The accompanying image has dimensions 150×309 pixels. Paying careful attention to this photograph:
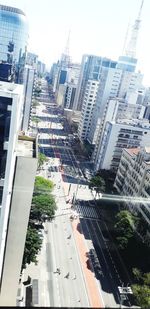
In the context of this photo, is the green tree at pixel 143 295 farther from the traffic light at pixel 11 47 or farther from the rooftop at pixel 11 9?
the rooftop at pixel 11 9

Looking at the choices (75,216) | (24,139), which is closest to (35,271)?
(75,216)

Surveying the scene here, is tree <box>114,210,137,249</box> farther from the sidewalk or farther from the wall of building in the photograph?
the wall of building

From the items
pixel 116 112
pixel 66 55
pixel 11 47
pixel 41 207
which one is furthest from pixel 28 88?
pixel 66 55

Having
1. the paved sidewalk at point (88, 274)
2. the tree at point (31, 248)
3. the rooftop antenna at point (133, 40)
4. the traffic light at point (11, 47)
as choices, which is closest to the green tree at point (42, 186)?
the paved sidewalk at point (88, 274)

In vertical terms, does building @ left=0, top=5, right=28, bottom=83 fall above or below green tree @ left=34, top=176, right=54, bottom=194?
above

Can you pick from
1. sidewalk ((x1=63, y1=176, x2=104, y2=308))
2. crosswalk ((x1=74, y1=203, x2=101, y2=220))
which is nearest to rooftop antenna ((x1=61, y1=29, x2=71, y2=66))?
crosswalk ((x1=74, y1=203, x2=101, y2=220))

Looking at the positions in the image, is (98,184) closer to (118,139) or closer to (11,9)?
(118,139)

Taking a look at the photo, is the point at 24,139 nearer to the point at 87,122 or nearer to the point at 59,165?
the point at 59,165
